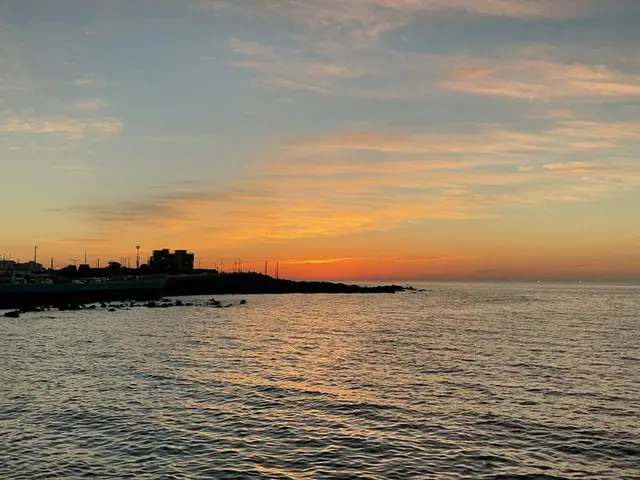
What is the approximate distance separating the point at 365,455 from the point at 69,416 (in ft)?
60.3

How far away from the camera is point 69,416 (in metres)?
33.9

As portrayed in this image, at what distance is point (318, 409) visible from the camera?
36.8 m

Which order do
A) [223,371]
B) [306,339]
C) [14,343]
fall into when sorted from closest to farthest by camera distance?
[223,371], [14,343], [306,339]

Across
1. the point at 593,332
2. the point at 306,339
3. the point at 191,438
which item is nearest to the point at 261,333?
the point at 306,339

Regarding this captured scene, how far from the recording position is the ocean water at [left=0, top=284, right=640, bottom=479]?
2605cm

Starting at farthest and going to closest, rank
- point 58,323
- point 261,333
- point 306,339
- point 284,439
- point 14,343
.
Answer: point 58,323 < point 261,333 < point 306,339 < point 14,343 < point 284,439

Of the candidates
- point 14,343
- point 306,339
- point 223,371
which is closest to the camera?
point 223,371

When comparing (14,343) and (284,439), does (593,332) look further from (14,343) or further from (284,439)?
(14,343)

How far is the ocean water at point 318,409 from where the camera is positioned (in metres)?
26.0

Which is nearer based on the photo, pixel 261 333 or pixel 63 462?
pixel 63 462

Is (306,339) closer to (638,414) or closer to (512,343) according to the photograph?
(512,343)

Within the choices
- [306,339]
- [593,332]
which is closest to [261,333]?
[306,339]

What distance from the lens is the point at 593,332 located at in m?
88.1

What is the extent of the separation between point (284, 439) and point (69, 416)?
13.7 metres
